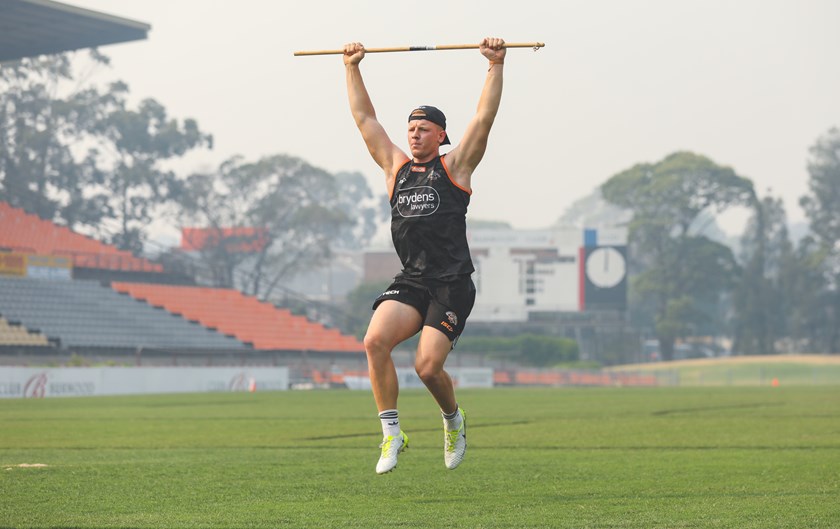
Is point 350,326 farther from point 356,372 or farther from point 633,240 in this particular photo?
point 633,240

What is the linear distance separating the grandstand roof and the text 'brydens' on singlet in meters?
36.9

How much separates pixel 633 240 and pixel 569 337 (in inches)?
843

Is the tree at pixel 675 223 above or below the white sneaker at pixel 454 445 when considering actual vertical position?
above

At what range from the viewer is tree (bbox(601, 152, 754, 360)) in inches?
3853

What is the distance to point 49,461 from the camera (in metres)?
12.4

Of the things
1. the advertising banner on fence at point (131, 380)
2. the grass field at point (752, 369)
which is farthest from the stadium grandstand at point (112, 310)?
the grass field at point (752, 369)

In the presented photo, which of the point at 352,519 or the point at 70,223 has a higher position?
the point at 70,223

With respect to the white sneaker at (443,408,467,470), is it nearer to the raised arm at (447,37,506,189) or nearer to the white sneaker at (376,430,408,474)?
the white sneaker at (376,430,408,474)

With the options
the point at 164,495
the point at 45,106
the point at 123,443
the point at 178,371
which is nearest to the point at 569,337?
the point at 45,106

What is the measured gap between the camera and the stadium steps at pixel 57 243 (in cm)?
5659

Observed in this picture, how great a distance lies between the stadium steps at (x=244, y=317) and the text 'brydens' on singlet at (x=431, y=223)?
153 feet

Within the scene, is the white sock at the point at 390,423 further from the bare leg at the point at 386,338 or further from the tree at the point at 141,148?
the tree at the point at 141,148

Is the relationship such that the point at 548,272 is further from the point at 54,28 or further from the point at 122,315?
the point at 54,28

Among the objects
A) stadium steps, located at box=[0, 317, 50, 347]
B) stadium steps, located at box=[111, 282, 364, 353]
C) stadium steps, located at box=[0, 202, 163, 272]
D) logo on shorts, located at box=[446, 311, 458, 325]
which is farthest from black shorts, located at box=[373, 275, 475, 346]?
stadium steps, located at box=[0, 202, 163, 272]
